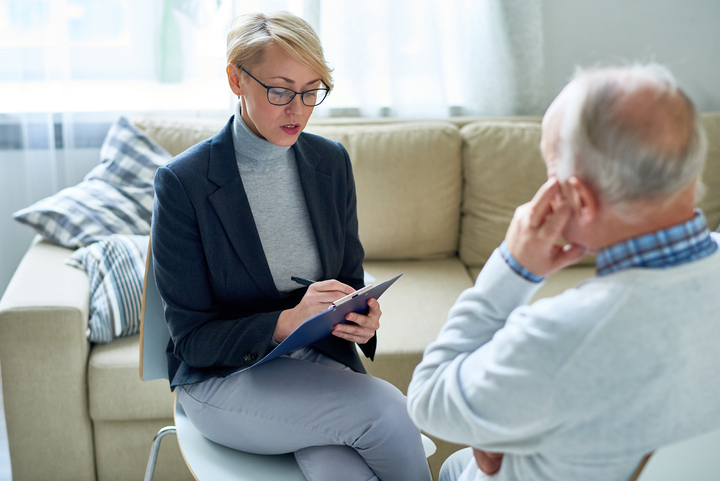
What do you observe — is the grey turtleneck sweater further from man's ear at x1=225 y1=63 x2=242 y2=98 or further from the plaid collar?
the plaid collar

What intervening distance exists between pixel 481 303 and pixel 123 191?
5.74ft

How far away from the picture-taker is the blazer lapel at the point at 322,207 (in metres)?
1.36

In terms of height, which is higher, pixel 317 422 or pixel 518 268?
pixel 518 268

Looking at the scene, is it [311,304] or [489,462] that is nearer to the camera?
[489,462]

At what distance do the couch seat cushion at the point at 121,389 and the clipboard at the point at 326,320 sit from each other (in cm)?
69

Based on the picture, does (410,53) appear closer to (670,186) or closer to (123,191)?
(123,191)

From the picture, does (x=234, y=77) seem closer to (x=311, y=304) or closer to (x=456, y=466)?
(x=311, y=304)

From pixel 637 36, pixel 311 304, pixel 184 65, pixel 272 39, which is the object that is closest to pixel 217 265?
pixel 311 304

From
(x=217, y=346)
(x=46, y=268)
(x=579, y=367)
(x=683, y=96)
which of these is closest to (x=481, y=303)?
(x=579, y=367)

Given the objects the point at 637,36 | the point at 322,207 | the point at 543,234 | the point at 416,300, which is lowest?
the point at 416,300

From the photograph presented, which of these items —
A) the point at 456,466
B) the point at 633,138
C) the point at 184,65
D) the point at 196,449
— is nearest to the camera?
the point at 633,138

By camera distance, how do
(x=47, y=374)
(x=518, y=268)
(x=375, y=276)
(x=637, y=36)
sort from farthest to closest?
(x=637, y=36), (x=375, y=276), (x=47, y=374), (x=518, y=268)

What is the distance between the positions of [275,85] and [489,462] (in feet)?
2.68

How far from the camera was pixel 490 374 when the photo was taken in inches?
26.3
